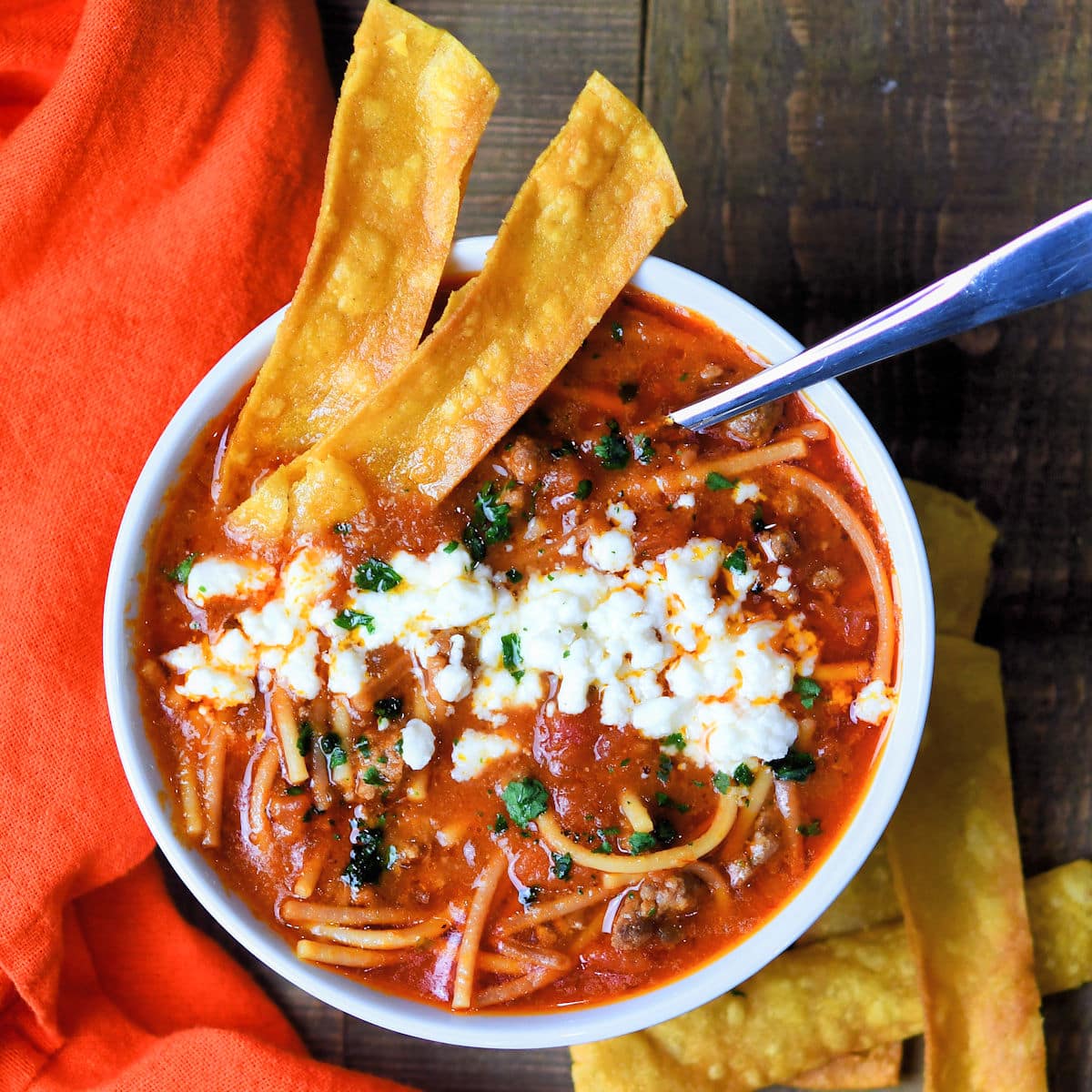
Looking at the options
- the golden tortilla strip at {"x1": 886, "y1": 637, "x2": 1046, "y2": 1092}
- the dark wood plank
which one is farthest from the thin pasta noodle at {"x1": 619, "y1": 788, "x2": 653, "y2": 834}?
the dark wood plank

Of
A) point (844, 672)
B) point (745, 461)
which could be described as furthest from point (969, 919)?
point (745, 461)

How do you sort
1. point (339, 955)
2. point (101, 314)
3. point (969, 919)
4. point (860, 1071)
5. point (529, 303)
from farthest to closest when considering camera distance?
point (860, 1071) < point (969, 919) < point (101, 314) < point (339, 955) < point (529, 303)

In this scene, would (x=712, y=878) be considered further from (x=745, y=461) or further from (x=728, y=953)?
(x=745, y=461)

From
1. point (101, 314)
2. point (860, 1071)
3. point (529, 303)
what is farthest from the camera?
point (860, 1071)

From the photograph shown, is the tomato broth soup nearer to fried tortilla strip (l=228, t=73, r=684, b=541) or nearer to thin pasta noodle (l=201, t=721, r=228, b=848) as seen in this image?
thin pasta noodle (l=201, t=721, r=228, b=848)

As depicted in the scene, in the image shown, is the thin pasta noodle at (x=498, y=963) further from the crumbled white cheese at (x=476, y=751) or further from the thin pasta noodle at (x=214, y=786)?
the thin pasta noodle at (x=214, y=786)

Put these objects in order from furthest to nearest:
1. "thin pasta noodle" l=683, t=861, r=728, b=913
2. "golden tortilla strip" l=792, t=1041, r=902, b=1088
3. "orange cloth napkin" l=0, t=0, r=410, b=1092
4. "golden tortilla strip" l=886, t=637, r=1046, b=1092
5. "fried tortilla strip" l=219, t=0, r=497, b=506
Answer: "golden tortilla strip" l=792, t=1041, r=902, b=1088, "golden tortilla strip" l=886, t=637, r=1046, b=1092, "orange cloth napkin" l=0, t=0, r=410, b=1092, "thin pasta noodle" l=683, t=861, r=728, b=913, "fried tortilla strip" l=219, t=0, r=497, b=506

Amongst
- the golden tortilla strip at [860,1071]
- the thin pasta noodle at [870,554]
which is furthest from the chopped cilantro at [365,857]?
the golden tortilla strip at [860,1071]
